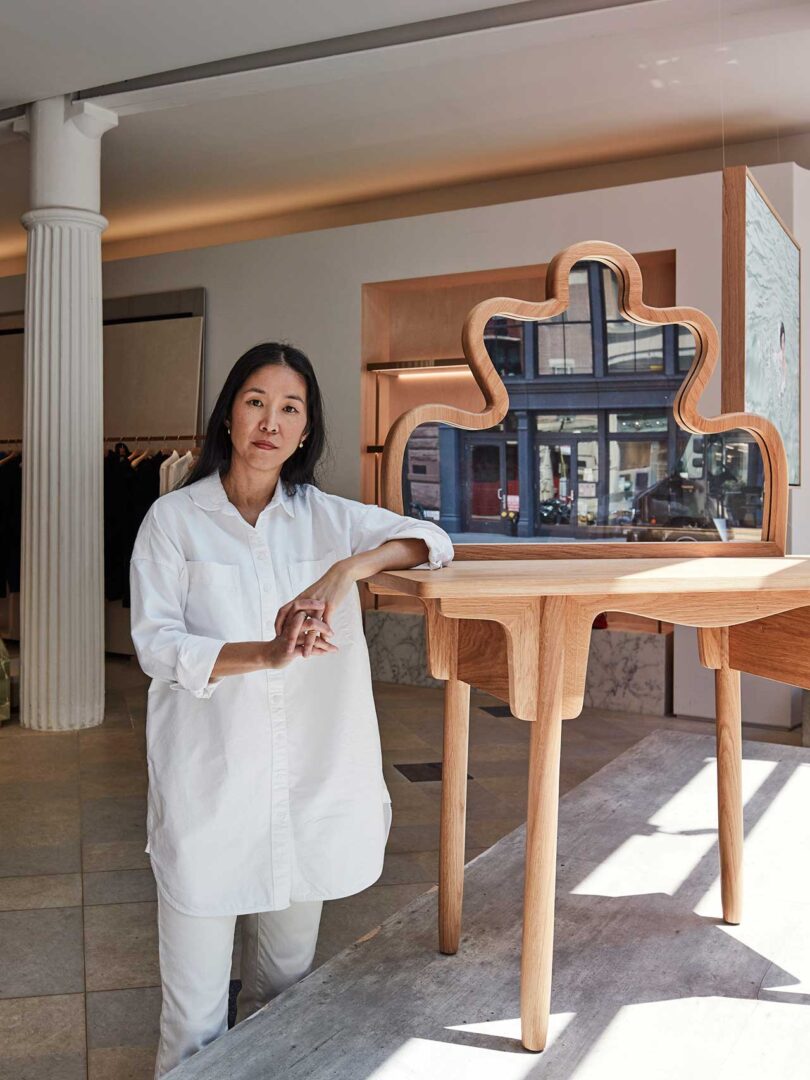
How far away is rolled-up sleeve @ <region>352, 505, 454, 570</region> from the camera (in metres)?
1.98

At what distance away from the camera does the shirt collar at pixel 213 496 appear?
1.95 meters

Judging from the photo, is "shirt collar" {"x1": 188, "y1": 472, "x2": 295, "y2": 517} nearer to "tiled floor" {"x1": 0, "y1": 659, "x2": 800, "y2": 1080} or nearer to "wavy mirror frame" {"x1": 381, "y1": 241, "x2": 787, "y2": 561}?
"wavy mirror frame" {"x1": 381, "y1": 241, "x2": 787, "y2": 561}

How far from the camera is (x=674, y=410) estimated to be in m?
2.29

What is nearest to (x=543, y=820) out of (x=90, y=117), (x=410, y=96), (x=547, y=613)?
(x=547, y=613)

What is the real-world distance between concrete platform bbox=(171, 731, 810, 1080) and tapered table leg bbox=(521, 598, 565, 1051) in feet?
0.59

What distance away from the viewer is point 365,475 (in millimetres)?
6793

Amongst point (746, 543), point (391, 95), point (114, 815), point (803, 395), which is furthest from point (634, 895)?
point (391, 95)

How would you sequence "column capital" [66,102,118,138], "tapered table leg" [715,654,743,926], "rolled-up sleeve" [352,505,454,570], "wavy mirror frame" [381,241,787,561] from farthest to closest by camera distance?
"column capital" [66,102,118,138] < "tapered table leg" [715,654,743,926] < "wavy mirror frame" [381,241,787,561] < "rolled-up sleeve" [352,505,454,570]

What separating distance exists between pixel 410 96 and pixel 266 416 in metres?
4.04

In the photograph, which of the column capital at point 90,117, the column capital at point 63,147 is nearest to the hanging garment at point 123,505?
the column capital at point 63,147

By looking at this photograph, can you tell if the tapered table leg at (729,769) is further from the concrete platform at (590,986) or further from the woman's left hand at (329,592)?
the woman's left hand at (329,592)

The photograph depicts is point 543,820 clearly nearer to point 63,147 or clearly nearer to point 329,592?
point 329,592

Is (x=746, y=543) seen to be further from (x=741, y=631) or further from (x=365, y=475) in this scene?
(x=365, y=475)

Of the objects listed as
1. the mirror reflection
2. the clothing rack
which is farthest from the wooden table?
the clothing rack
